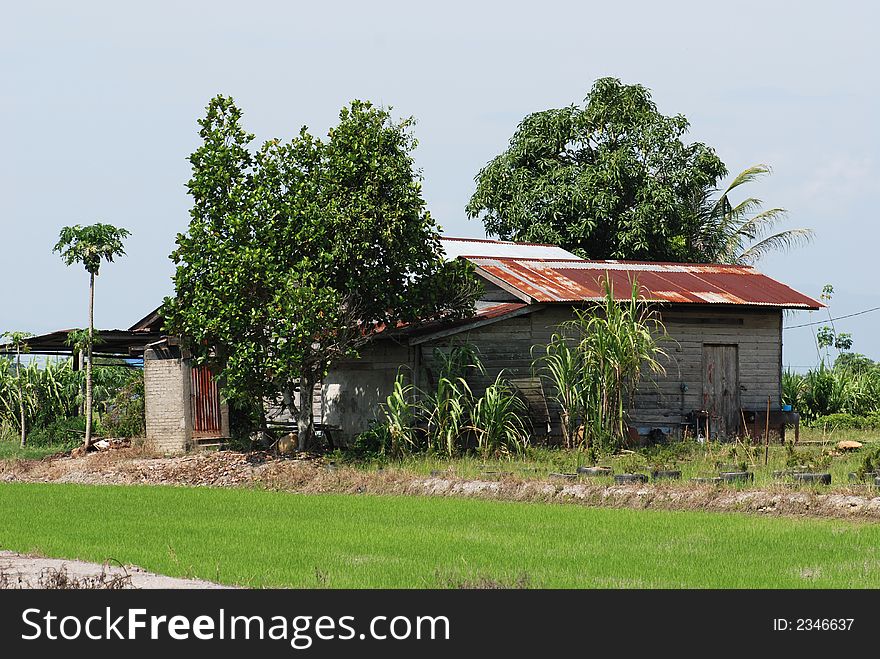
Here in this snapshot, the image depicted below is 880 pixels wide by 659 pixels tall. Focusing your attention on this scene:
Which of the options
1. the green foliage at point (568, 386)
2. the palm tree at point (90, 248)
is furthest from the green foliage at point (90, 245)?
the green foliage at point (568, 386)

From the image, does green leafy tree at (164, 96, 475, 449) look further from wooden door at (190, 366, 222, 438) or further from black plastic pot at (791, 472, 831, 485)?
black plastic pot at (791, 472, 831, 485)

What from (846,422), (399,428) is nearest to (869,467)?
(399,428)

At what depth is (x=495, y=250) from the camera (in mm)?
30453

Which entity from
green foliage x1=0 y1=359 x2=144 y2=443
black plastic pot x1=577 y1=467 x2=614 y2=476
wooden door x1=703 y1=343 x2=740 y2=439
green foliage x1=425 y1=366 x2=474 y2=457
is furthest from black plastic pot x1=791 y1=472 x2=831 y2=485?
green foliage x1=0 y1=359 x2=144 y2=443

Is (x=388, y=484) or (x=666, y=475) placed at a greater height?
(x=666, y=475)

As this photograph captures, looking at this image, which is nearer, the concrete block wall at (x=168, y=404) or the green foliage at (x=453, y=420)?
the green foliage at (x=453, y=420)

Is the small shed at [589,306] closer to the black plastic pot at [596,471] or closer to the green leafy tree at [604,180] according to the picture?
the black plastic pot at [596,471]

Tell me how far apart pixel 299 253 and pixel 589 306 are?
5873 millimetres

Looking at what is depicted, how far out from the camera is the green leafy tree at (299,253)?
22703mm

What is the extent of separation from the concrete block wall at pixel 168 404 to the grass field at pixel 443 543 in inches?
296

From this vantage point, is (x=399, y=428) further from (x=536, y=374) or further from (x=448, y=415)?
(x=536, y=374)

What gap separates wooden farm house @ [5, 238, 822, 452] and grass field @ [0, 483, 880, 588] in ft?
22.5
